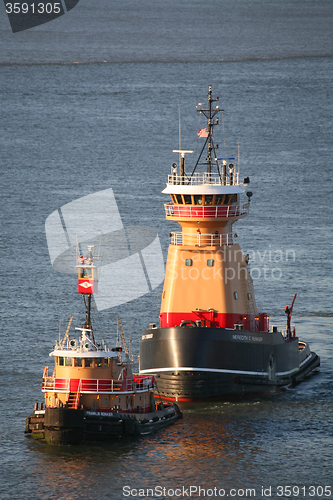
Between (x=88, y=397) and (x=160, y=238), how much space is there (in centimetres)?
Result: 4087

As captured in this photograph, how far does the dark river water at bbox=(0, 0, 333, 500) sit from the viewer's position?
39.5 m

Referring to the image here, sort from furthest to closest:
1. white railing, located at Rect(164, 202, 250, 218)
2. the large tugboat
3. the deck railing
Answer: white railing, located at Rect(164, 202, 250, 218) → the large tugboat → the deck railing

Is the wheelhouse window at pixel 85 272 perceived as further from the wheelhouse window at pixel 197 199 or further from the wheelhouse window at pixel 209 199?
the wheelhouse window at pixel 209 199

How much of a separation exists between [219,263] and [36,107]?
111261 millimetres

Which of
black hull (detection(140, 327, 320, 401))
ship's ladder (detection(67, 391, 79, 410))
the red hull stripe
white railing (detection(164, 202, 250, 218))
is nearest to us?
ship's ladder (detection(67, 391, 79, 410))

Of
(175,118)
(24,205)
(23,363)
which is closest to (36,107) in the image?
(175,118)

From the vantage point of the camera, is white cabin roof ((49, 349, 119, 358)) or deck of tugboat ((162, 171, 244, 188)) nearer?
white cabin roof ((49, 349, 119, 358))

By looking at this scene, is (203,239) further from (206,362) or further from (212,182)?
(206,362)

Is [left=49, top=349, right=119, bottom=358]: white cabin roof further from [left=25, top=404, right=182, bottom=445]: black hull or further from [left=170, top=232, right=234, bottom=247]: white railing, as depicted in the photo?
[left=170, top=232, right=234, bottom=247]: white railing

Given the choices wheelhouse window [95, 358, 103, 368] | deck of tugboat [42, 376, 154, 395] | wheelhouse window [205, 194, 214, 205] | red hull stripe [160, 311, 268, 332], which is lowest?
deck of tugboat [42, 376, 154, 395]

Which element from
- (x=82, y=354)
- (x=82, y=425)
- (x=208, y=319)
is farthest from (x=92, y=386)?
(x=208, y=319)

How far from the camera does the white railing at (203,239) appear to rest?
50.2 meters

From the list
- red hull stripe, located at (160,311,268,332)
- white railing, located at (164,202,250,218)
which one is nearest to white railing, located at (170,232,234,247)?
white railing, located at (164,202,250,218)

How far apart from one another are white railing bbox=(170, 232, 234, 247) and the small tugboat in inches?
347
